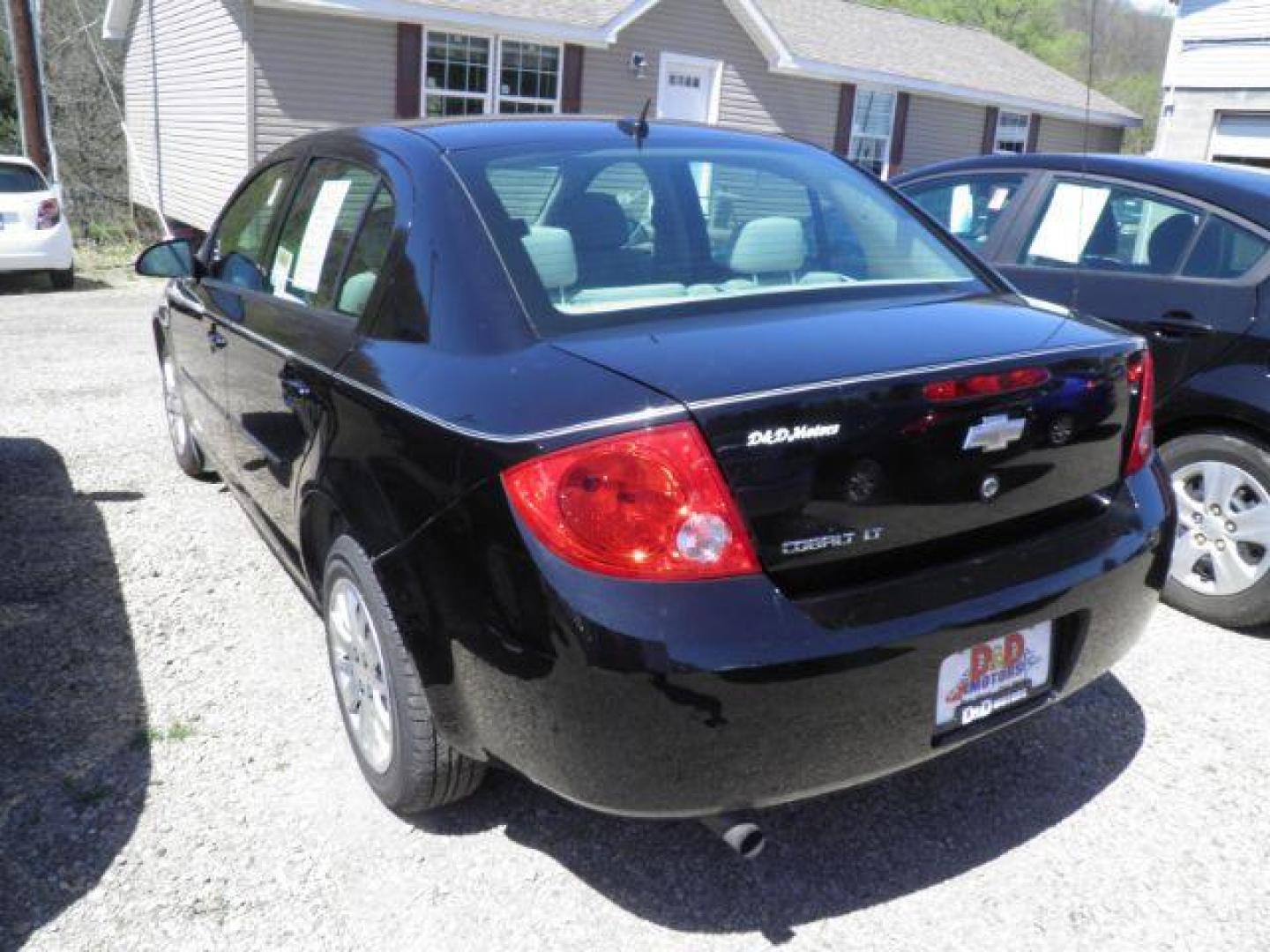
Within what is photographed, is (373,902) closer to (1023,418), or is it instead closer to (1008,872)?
(1008,872)

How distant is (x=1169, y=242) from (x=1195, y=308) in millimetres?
370

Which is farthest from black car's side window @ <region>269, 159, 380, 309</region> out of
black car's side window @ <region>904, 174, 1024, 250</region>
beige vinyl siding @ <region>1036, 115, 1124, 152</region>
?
beige vinyl siding @ <region>1036, 115, 1124, 152</region>

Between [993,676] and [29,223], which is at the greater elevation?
[993,676]

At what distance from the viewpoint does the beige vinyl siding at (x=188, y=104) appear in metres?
13.7

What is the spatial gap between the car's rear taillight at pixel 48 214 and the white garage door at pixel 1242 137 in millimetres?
16498

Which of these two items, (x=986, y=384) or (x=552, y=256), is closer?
(x=986, y=384)

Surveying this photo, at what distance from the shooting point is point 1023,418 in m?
2.30

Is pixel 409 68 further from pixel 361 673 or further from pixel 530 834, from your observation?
pixel 530 834

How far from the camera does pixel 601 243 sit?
2.65 metres

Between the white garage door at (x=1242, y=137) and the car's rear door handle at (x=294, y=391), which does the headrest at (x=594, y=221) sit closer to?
the car's rear door handle at (x=294, y=391)

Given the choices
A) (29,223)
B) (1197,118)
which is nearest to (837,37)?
(1197,118)

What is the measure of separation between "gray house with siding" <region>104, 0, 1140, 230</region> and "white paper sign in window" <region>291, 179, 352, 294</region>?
8.32 meters

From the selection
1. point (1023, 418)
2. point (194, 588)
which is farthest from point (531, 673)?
point (194, 588)

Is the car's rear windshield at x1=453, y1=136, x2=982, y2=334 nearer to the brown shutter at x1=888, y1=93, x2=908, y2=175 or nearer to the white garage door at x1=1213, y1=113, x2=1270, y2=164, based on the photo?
the white garage door at x1=1213, y1=113, x2=1270, y2=164
